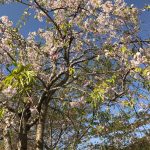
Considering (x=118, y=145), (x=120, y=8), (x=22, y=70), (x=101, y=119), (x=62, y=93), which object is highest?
(x=120, y=8)

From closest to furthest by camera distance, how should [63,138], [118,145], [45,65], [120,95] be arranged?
[120,95] < [45,65] < [118,145] < [63,138]

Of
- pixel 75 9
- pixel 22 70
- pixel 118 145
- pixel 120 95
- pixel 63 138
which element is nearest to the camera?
pixel 22 70

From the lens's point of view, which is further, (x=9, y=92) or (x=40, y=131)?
(x=40, y=131)

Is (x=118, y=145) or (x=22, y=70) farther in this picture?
(x=118, y=145)

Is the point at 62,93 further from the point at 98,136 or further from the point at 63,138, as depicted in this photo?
the point at 63,138

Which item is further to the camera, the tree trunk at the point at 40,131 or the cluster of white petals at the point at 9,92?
the tree trunk at the point at 40,131

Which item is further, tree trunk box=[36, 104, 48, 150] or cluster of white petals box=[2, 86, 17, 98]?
tree trunk box=[36, 104, 48, 150]

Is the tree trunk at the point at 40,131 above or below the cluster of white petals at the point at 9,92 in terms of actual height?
above

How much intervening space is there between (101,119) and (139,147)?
8135 millimetres

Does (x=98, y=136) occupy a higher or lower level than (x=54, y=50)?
lower

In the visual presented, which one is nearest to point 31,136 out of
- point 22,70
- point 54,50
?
point 54,50

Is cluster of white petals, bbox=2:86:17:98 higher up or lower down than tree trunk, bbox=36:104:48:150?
lower down

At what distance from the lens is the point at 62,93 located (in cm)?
1498

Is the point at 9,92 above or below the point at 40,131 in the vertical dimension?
below
